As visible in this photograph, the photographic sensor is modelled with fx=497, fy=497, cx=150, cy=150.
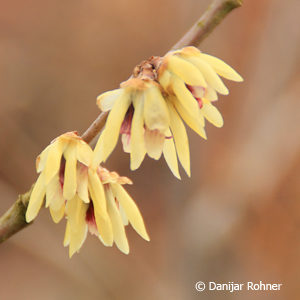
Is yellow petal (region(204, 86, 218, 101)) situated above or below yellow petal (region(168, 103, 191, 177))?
above

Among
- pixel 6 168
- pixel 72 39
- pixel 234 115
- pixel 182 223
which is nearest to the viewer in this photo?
pixel 182 223

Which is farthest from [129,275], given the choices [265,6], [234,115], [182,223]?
[265,6]

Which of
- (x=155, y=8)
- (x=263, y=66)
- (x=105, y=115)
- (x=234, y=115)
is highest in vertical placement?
(x=155, y=8)

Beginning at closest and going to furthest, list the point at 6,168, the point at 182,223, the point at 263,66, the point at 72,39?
the point at 263,66 < the point at 182,223 < the point at 6,168 < the point at 72,39

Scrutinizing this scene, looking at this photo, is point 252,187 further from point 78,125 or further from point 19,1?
point 19,1

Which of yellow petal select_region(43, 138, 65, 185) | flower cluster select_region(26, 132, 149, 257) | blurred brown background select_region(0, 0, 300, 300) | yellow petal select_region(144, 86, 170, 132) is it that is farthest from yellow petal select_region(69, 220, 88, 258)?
blurred brown background select_region(0, 0, 300, 300)

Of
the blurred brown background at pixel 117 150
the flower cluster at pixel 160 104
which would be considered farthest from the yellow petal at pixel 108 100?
the blurred brown background at pixel 117 150

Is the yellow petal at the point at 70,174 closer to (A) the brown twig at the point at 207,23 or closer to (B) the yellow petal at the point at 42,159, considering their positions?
(B) the yellow petal at the point at 42,159

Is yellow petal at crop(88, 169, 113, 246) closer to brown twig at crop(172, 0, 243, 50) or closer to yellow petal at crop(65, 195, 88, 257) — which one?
yellow petal at crop(65, 195, 88, 257)
